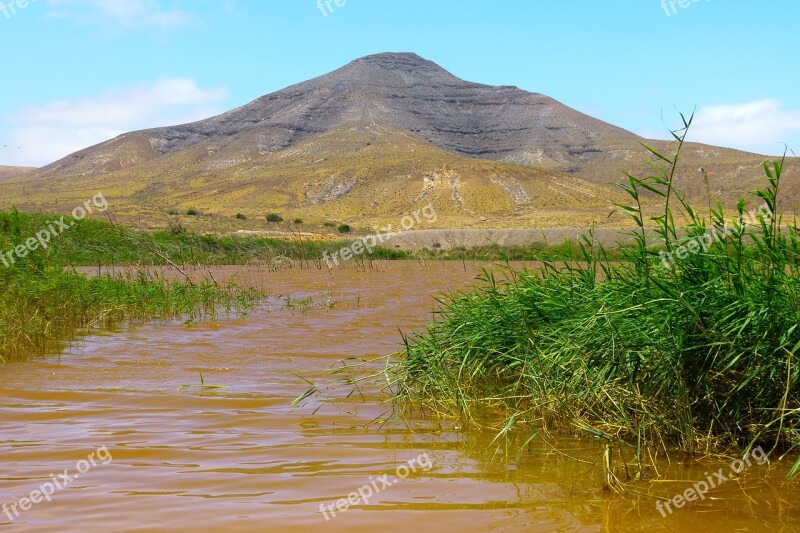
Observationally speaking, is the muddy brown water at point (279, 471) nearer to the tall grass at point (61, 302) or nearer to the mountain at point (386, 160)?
the tall grass at point (61, 302)

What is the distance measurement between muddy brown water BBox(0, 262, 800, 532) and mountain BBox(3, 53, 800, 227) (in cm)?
3217

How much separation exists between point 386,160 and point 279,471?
308 ft

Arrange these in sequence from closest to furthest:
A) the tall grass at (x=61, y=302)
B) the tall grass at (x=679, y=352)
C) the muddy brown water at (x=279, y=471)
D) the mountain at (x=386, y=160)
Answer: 1. the muddy brown water at (x=279, y=471)
2. the tall grass at (x=679, y=352)
3. the tall grass at (x=61, y=302)
4. the mountain at (x=386, y=160)

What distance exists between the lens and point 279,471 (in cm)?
→ 396

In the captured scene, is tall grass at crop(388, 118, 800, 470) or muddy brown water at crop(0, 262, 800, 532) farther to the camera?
tall grass at crop(388, 118, 800, 470)

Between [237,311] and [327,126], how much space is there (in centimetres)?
13214

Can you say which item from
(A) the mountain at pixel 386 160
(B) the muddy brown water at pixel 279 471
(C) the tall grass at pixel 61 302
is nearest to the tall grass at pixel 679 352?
(B) the muddy brown water at pixel 279 471

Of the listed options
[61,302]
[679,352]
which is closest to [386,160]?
[61,302]

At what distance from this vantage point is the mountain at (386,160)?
78.7 meters

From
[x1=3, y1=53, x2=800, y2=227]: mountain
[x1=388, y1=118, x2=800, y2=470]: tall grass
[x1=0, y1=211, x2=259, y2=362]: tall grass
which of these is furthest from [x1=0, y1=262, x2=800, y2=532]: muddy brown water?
[x1=3, y1=53, x2=800, y2=227]: mountain

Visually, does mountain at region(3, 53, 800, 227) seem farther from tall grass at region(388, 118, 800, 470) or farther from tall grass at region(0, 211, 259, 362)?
tall grass at region(388, 118, 800, 470)

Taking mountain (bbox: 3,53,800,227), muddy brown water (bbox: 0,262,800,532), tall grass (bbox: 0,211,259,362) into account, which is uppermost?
mountain (bbox: 3,53,800,227)

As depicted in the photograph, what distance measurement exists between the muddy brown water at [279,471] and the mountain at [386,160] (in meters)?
32.2

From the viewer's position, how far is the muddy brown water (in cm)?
325
